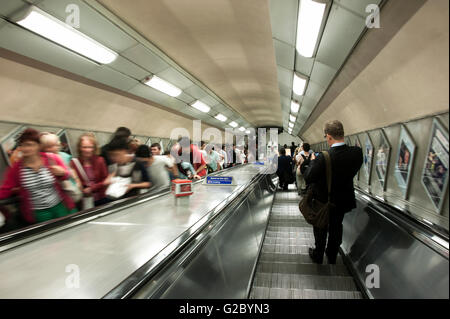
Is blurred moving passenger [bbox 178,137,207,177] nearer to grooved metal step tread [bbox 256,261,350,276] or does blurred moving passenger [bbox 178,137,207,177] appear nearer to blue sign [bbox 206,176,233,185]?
blue sign [bbox 206,176,233,185]

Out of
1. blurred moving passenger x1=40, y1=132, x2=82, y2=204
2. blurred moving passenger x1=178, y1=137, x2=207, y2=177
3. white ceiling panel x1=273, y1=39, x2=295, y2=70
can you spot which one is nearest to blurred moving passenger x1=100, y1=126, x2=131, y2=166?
blurred moving passenger x1=40, y1=132, x2=82, y2=204

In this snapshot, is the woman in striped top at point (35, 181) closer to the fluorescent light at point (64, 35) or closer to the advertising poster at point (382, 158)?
the fluorescent light at point (64, 35)

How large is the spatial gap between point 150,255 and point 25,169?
1.50 m

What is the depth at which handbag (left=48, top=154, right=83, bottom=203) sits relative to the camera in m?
2.56

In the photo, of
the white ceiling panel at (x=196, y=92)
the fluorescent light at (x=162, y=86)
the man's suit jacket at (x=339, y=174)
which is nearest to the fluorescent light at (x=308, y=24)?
the man's suit jacket at (x=339, y=174)

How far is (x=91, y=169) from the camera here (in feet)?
10.7

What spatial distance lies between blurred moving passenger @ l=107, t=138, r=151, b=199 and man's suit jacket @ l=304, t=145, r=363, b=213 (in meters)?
2.24

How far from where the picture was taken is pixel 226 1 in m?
4.25

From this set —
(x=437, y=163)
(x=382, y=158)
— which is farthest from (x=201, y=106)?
(x=437, y=163)

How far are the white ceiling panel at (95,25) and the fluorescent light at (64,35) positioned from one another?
110mm

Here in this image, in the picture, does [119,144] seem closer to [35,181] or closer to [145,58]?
[35,181]

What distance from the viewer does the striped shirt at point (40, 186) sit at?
7.54ft
